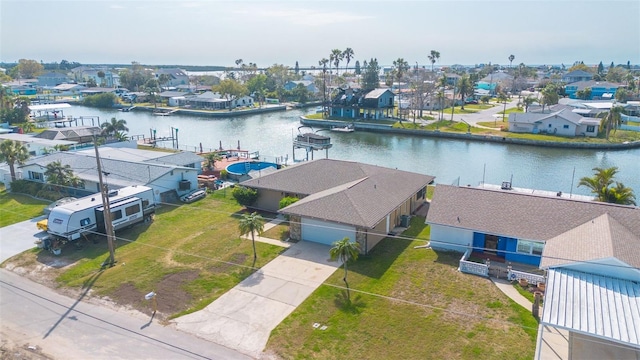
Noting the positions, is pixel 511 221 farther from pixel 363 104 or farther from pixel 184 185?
pixel 363 104

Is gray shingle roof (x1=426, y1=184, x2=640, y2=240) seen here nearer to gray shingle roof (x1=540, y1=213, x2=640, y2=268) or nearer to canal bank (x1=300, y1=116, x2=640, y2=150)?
gray shingle roof (x1=540, y1=213, x2=640, y2=268)

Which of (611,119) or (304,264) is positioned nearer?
(304,264)

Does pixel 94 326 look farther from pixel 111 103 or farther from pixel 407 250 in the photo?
pixel 111 103

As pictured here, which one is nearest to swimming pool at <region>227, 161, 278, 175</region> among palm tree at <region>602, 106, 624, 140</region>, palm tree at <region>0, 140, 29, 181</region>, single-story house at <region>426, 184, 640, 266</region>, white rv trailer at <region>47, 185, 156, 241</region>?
white rv trailer at <region>47, 185, 156, 241</region>

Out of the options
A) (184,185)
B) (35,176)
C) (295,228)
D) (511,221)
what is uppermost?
(511,221)

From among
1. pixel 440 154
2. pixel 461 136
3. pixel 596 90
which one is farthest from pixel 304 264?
pixel 596 90

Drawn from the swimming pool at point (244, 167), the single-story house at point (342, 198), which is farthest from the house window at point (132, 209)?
the swimming pool at point (244, 167)

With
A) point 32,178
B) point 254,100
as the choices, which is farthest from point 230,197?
point 254,100
